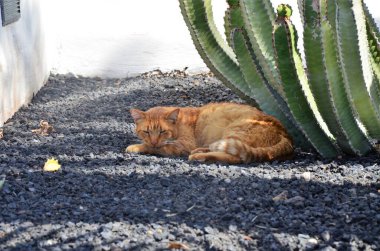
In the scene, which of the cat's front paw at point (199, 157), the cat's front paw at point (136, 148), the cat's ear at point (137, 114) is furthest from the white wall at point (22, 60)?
the cat's front paw at point (199, 157)

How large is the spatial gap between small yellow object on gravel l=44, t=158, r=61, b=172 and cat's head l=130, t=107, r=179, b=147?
87 centimetres

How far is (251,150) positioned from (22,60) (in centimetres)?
261

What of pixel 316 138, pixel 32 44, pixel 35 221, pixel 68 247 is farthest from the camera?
pixel 32 44

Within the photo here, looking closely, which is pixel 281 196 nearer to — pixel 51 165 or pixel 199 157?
pixel 199 157

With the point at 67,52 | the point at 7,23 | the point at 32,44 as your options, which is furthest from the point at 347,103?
the point at 67,52

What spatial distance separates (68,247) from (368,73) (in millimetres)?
2305

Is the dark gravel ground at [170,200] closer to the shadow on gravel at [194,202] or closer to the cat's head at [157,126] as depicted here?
the shadow on gravel at [194,202]

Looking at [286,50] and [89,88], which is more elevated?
[286,50]

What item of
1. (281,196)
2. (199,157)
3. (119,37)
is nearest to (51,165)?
(199,157)

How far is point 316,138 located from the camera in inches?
191

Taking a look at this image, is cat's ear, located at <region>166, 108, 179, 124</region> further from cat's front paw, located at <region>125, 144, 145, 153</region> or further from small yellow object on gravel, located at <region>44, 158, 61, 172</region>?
small yellow object on gravel, located at <region>44, 158, 61, 172</region>

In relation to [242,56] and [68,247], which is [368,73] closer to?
[242,56]

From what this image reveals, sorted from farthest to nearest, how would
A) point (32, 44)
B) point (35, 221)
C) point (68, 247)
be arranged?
point (32, 44) < point (35, 221) < point (68, 247)

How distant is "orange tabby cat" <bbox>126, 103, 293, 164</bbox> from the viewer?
15.8 feet
